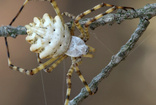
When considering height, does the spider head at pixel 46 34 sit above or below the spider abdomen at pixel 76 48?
above

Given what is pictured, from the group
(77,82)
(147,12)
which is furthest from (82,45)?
(77,82)

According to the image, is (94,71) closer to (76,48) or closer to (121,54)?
(76,48)

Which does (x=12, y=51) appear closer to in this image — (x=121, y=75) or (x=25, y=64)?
(x=25, y=64)

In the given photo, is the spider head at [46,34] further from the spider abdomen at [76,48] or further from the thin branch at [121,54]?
the thin branch at [121,54]

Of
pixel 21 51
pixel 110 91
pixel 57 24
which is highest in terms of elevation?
pixel 21 51

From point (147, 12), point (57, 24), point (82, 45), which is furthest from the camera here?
point (82, 45)

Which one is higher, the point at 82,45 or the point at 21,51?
the point at 21,51

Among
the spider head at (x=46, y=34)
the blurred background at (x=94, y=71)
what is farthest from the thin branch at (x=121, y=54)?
the blurred background at (x=94, y=71)
